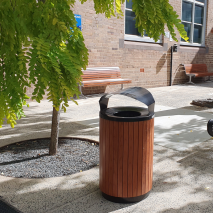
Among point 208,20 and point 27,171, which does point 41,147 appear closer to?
point 27,171

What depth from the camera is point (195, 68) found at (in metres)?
14.6

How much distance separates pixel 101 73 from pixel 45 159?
680 centimetres

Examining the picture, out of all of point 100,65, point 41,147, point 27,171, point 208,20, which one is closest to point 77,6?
point 100,65

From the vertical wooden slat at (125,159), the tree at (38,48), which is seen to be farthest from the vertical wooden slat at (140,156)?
the tree at (38,48)

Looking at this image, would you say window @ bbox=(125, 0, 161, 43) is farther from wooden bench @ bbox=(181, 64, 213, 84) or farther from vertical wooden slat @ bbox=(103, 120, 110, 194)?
vertical wooden slat @ bbox=(103, 120, 110, 194)

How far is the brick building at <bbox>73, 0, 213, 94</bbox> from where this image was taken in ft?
32.8

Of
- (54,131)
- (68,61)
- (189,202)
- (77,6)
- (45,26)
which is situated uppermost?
(77,6)

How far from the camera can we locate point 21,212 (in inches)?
91.4

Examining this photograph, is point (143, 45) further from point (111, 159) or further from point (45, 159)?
point (111, 159)

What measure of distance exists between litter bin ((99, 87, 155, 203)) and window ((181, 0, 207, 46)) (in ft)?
41.2

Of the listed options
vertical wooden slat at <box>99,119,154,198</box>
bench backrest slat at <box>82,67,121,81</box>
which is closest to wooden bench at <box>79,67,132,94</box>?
bench backrest slat at <box>82,67,121,81</box>

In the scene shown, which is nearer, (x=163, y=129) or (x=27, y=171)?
(x=27, y=171)

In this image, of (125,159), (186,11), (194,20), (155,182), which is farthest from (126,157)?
(194,20)

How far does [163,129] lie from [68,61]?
3536 millimetres
